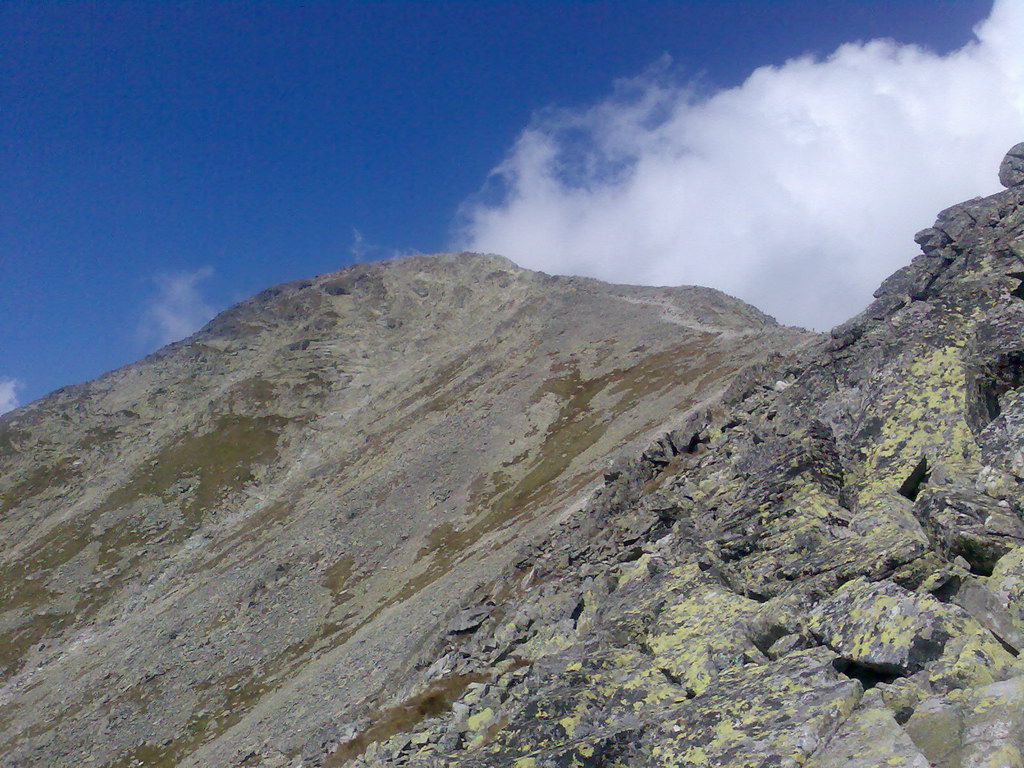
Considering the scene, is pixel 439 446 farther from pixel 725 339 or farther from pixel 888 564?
pixel 888 564

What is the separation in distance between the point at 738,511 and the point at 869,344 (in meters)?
10.1

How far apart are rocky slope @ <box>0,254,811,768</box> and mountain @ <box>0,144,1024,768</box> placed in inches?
19.1

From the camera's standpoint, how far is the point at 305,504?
9912 cm

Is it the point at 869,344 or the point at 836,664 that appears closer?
the point at 836,664

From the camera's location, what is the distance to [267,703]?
4503 centimetres

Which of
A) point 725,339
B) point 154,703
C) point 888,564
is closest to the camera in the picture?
point 888,564

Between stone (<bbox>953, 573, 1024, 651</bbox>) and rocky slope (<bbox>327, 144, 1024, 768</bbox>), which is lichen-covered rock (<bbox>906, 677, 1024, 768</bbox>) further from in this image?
stone (<bbox>953, 573, 1024, 651</bbox>)

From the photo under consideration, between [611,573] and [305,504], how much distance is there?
3431 inches

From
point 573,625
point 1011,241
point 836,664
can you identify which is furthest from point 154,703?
point 1011,241

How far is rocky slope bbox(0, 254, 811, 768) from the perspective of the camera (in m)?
45.1

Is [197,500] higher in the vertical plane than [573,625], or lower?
higher

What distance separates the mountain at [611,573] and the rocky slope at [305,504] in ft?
1.59

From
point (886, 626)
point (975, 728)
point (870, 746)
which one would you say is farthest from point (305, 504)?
point (975, 728)

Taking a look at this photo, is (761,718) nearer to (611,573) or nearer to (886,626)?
(886,626)
